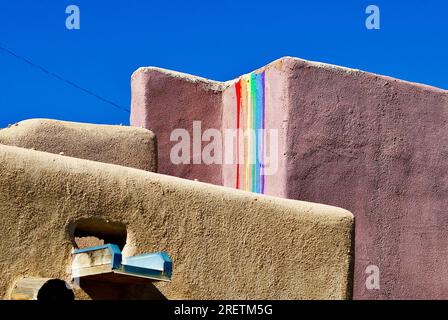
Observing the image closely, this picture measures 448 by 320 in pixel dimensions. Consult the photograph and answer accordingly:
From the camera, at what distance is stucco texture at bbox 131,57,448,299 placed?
9.66 meters

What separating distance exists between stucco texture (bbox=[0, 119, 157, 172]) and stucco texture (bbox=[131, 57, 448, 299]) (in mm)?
Result: 1211

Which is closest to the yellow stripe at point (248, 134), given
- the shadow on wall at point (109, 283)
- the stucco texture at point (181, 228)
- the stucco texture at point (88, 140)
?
the stucco texture at point (88, 140)

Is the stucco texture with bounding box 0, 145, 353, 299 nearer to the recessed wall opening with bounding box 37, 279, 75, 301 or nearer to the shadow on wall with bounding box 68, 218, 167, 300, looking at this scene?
the shadow on wall with bounding box 68, 218, 167, 300

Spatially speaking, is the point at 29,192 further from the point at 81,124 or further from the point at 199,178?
the point at 199,178

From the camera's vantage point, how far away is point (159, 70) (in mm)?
10250

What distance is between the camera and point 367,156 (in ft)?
32.8

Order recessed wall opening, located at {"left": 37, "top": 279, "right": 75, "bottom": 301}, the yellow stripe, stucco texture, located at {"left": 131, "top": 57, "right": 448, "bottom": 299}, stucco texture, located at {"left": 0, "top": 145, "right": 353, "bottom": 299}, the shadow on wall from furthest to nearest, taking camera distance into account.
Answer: the yellow stripe
stucco texture, located at {"left": 131, "top": 57, "right": 448, "bottom": 299}
the shadow on wall
stucco texture, located at {"left": 0, "top": 145, "right": 353, "bottom": 299}
recessed wall opening, located at {"left": 37, "top": 279, "right": 75, "bottom": 301}

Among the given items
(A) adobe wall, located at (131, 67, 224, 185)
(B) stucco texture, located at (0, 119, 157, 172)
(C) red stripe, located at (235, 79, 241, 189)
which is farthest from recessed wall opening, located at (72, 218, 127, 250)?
(C) red stripe, located at (235, 79, 241, 189)

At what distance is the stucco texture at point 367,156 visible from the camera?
966cm

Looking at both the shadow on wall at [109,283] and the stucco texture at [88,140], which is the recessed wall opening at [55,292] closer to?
the shadow on wall at [109,283]

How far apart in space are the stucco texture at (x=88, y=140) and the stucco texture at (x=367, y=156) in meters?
1.21

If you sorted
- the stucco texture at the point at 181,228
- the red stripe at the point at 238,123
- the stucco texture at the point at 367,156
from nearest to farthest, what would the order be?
the stucco texture at the point at 181,228
the stucco texture at the point at 367,156
the red stripe at the point at 238,123

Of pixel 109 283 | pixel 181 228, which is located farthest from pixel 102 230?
pixel 181 228

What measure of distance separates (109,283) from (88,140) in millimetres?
2292
